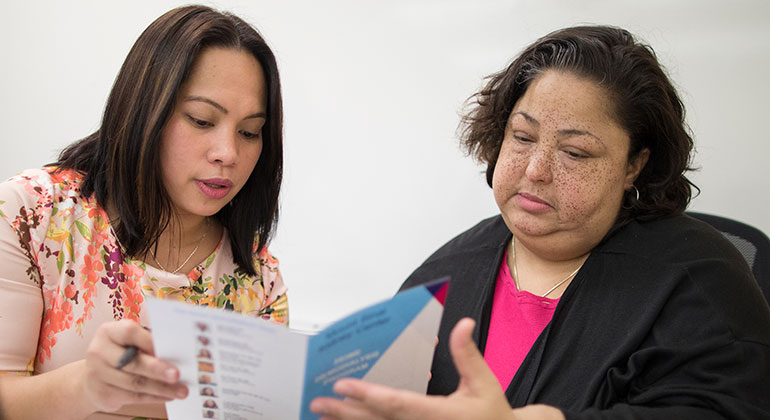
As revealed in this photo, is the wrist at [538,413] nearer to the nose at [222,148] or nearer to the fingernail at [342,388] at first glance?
the fingernail at [342,388]

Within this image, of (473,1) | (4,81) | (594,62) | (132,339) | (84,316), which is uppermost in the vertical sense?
(473,1)

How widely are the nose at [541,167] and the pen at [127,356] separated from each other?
0.77 meters

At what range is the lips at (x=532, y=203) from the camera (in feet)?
4.03

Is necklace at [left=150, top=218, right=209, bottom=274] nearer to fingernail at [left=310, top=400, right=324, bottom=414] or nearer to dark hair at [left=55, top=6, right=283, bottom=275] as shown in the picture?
dark hair at [left=55, top=6, right=283, bottom=275]

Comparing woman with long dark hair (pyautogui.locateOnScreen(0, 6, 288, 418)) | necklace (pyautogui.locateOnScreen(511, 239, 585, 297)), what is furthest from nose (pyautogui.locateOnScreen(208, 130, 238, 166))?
necklace (pyautogui.locateOnScreen(511, 239, 585, 297))

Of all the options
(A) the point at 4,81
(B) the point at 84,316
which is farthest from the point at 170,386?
(A) the point at 4,81

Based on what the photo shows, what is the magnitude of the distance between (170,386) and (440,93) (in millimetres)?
1620

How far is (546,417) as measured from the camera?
929 mm

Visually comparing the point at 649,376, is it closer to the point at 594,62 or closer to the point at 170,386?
the point at 594,62

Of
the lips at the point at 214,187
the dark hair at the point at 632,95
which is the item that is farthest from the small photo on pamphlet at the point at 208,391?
the dark hair at the point at 632,95

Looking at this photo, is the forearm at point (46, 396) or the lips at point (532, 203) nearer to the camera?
the forearm at point (46, 396)

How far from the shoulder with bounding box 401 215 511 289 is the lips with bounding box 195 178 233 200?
0.50 m

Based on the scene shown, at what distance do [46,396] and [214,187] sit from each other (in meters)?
0.48

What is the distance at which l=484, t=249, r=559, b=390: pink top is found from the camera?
1256mm
